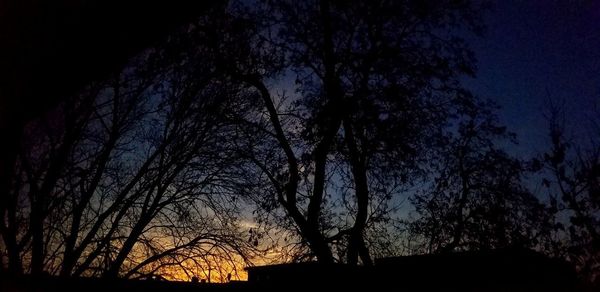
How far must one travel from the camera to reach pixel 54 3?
1441 mm

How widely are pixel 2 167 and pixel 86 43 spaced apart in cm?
118

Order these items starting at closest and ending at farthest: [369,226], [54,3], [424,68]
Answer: [54,3], [424,68], [369,226]

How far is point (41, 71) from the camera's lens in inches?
64.9

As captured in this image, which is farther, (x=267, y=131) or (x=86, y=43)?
(x=267, y=131)

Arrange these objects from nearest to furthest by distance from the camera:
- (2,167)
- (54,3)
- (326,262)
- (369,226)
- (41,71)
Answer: (54,3) < (41,71) < (2,167) < (326,262) < (369,226)

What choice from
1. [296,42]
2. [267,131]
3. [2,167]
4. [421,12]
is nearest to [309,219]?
[267,131]

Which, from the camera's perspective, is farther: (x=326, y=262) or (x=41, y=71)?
(x=326, y=262)

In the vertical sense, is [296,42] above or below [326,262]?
above

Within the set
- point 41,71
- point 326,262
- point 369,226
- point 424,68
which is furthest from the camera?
point 369,226

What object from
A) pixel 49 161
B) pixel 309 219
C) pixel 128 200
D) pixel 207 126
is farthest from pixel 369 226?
pixel 49 161

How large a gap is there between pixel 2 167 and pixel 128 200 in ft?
41.3

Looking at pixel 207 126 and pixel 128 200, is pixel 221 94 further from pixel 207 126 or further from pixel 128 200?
pixel 128 200

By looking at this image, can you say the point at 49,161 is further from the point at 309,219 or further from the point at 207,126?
the point at 309,219

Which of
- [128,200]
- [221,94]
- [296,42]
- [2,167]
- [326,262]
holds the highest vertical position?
[296,42]
